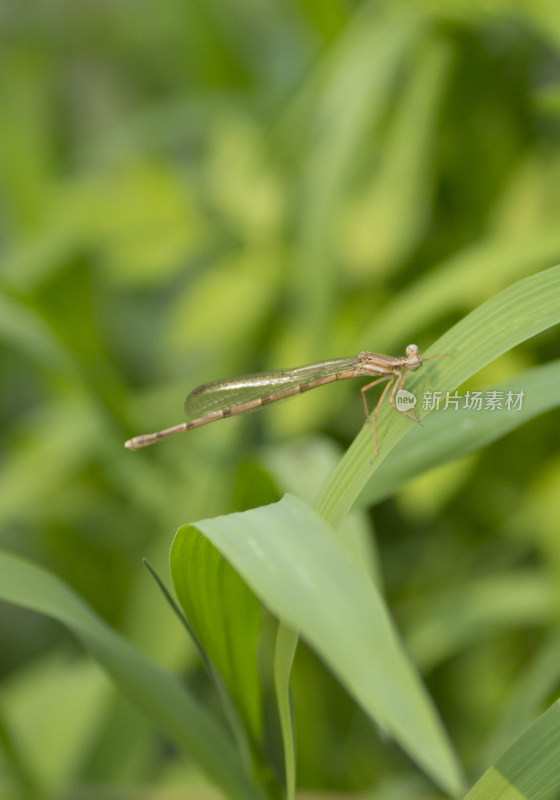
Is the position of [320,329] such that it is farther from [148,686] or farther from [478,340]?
[148,686]

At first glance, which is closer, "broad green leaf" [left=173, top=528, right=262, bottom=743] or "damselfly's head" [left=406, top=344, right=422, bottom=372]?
"broad green leaf" [left=173, top=528, right=262, bottom=743]

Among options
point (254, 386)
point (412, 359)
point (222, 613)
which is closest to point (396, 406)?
point (412, 359)

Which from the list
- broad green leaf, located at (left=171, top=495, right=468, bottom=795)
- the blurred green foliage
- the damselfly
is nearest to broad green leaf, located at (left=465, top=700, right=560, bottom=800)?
broad green leaf, located at (left=171, top=495, right=468, bottom=795)

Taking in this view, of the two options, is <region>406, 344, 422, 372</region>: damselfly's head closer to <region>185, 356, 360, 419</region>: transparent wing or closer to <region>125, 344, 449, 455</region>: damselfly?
<region>125, 344, 449, 455</region>: damselfly

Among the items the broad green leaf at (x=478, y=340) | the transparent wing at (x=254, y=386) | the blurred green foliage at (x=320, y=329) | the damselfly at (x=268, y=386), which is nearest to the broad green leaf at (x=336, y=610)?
the broad green leaf at (x=478, y=340)

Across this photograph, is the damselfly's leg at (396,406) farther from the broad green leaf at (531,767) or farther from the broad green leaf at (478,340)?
the broad green leaf at (531,767)
